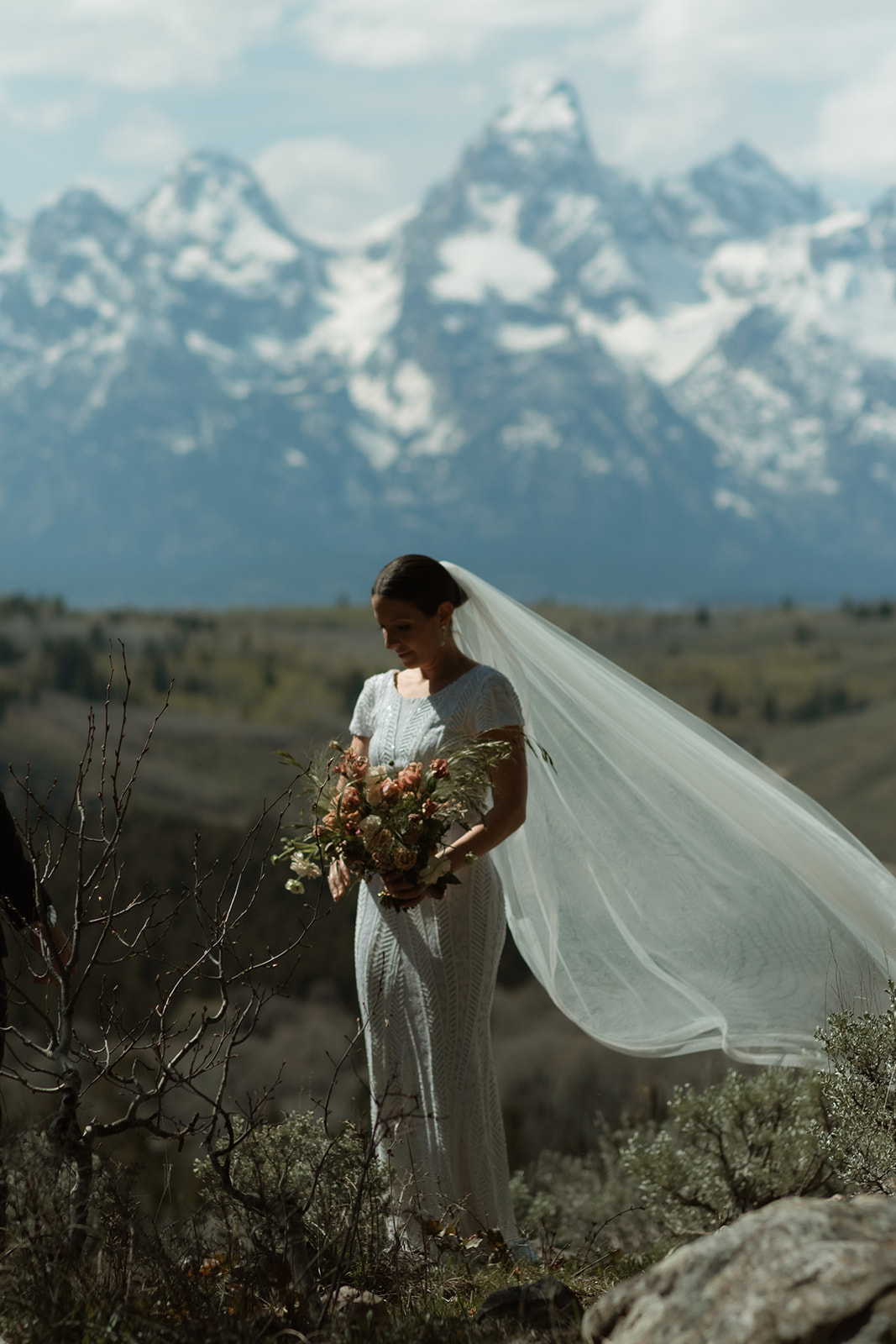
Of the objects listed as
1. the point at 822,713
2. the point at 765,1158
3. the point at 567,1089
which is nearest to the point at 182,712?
the point at 822,713

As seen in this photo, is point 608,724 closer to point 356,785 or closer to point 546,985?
point 546,985

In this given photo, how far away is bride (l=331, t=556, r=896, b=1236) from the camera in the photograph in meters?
4.49

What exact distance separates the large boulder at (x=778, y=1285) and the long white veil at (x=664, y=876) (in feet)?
7.48

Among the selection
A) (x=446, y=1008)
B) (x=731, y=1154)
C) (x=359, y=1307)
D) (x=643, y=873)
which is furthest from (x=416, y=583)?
(x=731, y=1154)

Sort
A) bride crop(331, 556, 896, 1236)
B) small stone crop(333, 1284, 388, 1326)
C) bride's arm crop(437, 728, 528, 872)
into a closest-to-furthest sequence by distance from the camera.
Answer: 1. small stone crop(333, 1284, 388, 1326)
2. bride's arm crop(437, 728, 528, 872)
3. bride crop(331, 556, 896, 1236)

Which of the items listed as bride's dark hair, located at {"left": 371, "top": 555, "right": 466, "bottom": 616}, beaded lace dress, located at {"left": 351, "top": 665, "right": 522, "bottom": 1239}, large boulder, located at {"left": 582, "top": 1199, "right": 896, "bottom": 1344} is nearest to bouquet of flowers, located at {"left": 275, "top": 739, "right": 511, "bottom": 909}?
beaded lace dress, located at {"left": 351, "top": 665, "right": 522, "bottom": 1239}

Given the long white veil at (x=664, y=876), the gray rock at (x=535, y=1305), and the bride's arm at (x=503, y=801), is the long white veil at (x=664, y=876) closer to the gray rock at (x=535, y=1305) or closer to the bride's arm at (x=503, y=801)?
the bride's arm at (x=503, y=801)

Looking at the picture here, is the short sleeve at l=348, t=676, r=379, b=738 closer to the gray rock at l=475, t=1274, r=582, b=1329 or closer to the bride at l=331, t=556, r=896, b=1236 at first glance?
the bride at l=331, t=556, r=896, b=1236

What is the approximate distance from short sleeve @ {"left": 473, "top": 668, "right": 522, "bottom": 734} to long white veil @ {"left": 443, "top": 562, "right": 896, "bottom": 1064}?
558mm

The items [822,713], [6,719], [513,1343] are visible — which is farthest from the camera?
[822,713]

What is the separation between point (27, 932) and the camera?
3699mm

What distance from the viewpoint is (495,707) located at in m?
4.19

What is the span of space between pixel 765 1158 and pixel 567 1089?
2433 centimetres

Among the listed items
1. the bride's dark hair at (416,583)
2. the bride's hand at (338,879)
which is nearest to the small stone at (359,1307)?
the bride's hand at (338,879)
